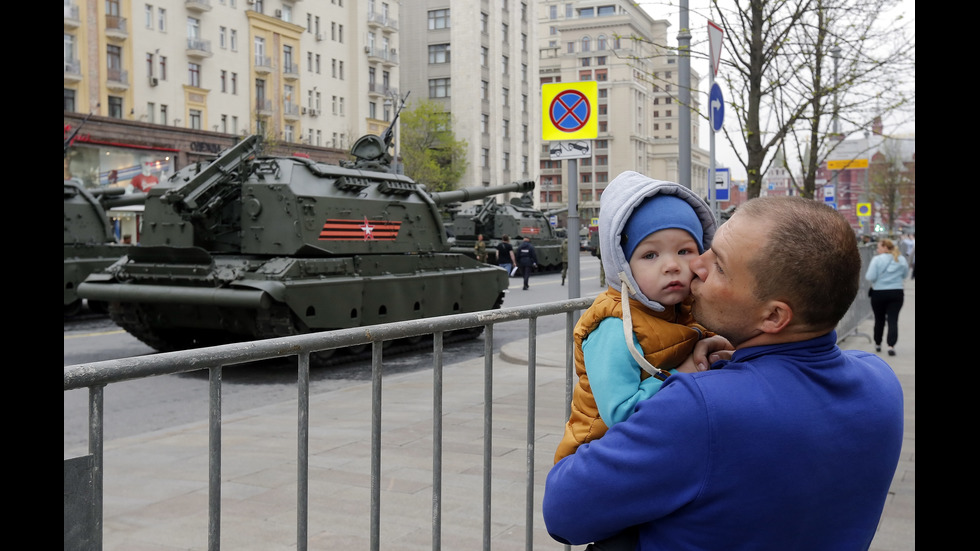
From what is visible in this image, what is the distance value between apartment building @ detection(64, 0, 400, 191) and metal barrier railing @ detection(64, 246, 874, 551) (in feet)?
106

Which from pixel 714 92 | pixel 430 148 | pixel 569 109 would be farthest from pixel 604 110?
pixel 569 109

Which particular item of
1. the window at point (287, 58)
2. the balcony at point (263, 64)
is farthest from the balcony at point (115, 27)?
the window at point (287, 58)

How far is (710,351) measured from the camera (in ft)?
6.94

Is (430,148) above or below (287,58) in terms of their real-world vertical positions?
below

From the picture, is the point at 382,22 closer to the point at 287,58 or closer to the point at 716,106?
the point at 287,58

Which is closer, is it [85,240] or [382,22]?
[85,240]

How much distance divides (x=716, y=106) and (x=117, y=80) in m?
35.5

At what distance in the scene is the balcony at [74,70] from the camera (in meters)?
38.5

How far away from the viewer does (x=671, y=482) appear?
176 centimetres

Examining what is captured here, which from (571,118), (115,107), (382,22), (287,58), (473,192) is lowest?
(473,192)

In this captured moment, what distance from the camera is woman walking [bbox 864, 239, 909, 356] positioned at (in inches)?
513

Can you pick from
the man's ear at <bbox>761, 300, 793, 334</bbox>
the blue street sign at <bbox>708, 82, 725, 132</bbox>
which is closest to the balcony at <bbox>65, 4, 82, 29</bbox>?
the blue street sign at <bbox>708, 82, 725, 132</bbox>

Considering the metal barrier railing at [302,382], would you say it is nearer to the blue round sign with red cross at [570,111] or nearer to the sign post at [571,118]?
the sign post at [571,118]
